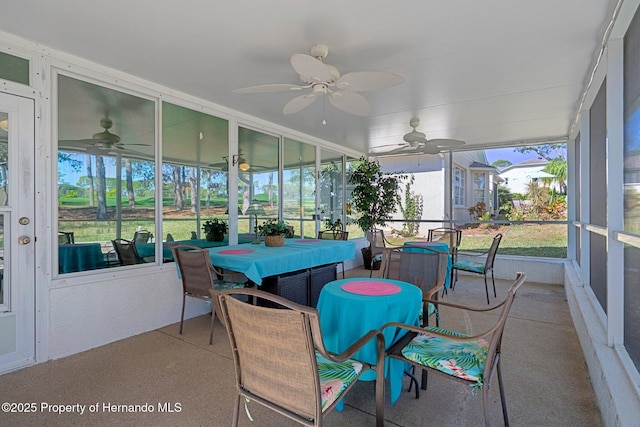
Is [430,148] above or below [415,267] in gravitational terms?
above

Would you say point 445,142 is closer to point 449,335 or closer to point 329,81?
point 329,81

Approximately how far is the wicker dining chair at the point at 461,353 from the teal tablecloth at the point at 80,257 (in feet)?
8.70

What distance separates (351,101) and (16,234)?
2.81 m

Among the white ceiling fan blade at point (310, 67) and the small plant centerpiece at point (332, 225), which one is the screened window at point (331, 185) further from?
the white ceiling fan blade at point (310, 67)

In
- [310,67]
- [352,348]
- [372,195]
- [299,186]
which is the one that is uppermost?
[310,67]

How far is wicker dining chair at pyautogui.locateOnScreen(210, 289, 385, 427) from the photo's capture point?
4.09ft

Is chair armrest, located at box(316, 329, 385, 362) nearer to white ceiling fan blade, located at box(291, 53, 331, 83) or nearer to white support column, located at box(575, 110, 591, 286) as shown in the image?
white ceiling fan blade, located at box(291, 53, 331, 83)

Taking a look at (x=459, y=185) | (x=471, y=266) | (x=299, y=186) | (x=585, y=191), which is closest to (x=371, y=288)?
(x=471, y=266)

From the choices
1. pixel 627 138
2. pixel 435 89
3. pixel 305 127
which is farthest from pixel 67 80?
pixel 627 138

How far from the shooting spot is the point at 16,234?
2.47 m

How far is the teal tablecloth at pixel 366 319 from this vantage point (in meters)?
1.83

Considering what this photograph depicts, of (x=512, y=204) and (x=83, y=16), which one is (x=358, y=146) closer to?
(x=512, y=204)

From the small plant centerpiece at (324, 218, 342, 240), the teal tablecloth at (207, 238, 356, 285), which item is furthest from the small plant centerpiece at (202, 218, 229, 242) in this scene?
the small plant centerpiece at (324, 218, 342, 240)

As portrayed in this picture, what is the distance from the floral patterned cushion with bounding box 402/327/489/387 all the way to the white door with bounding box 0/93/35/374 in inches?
111
